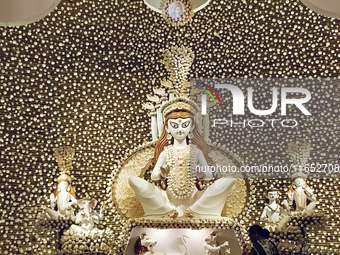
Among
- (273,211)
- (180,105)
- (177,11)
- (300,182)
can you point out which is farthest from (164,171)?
(177,11)

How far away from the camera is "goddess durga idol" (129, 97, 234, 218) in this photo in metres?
3.22

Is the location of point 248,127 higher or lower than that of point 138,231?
higher

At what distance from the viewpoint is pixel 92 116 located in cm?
422

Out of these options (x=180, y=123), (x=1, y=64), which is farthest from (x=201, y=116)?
(x=1, y=64)

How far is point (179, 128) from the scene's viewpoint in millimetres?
3529

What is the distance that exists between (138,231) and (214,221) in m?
0.53

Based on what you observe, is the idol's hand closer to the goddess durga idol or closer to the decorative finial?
the goddess durga idol

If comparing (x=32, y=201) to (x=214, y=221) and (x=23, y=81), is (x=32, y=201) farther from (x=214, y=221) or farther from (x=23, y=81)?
(x=214, y=221)

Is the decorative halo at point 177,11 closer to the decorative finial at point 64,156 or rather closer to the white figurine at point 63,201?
the decorative finial at point 64,156

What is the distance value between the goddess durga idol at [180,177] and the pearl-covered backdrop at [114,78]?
0.66 metres

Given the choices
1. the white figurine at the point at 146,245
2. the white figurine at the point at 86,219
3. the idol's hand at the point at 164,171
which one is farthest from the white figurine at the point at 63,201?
the idol's hand at the point at 164,171

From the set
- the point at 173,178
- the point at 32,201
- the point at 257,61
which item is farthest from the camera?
the point at 257,61

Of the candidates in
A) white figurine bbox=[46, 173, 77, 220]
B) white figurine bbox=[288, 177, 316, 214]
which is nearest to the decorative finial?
white figurine bbox=[46, 173, 77, 220]

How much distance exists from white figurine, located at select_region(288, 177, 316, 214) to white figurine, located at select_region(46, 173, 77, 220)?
1.70m
